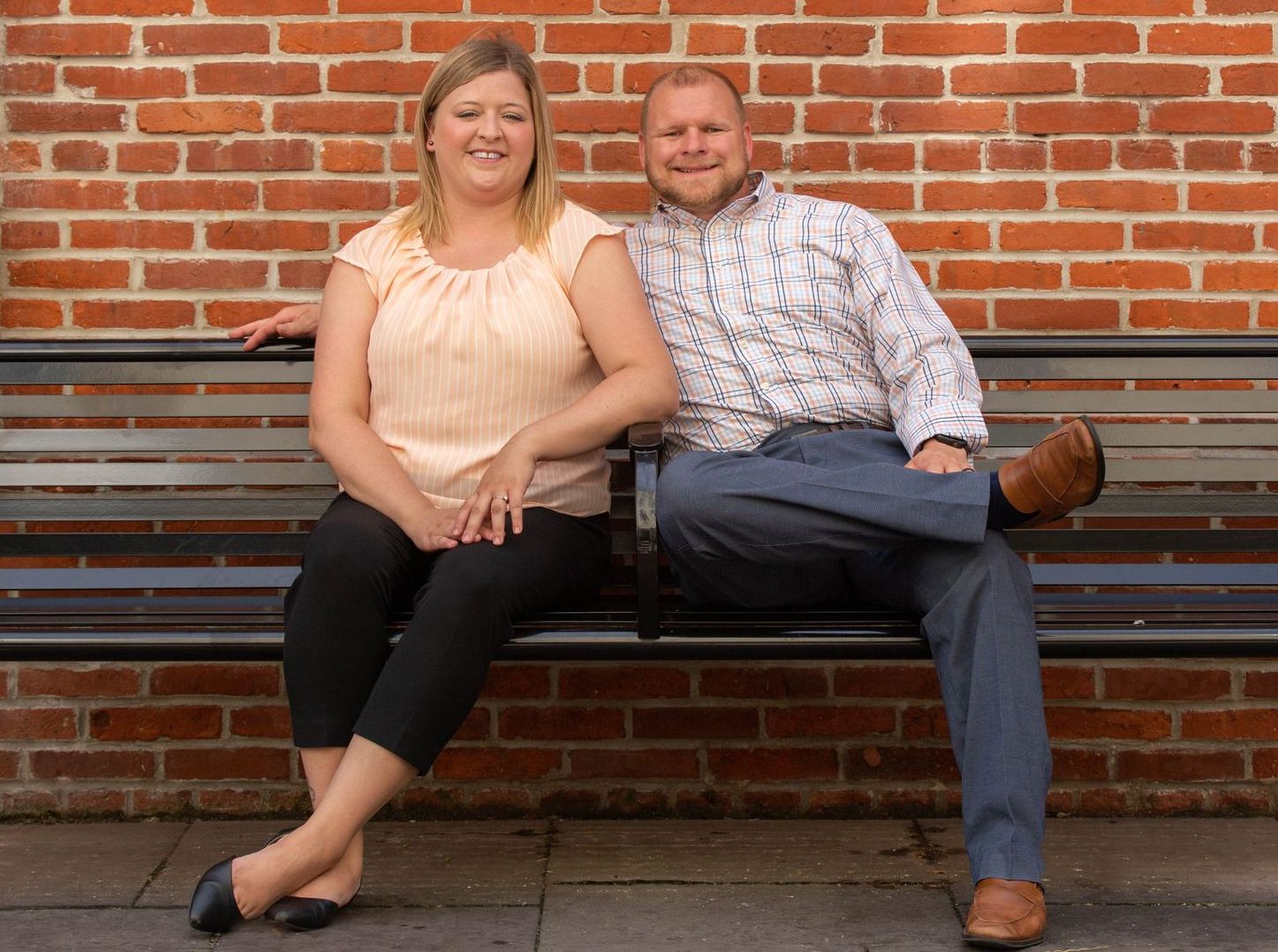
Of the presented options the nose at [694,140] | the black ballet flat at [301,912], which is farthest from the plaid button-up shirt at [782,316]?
the black ballet flat at [301,912]

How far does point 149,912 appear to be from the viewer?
2.71m

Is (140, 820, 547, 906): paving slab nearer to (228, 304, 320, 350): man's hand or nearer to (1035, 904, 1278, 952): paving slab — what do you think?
(1035, 904, 1278, 952): paving slab

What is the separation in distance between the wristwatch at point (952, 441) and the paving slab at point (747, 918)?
864 mm

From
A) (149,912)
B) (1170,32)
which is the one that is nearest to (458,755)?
(149,912)

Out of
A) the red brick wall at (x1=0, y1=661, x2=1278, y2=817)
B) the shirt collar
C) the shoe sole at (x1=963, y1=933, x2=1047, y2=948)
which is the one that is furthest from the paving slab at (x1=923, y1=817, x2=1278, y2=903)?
the shirt collar

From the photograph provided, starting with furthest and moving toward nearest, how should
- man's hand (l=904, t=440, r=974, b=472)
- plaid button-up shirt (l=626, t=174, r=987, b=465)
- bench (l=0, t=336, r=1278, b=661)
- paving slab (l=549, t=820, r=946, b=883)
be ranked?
plaid button-up shirt (l=626, t=174, r=987, b=465)
paving slab (l=549, t=820, r=946, b=883)
man's hand (l=904, t=440, r=974, b=472)
bench (l=0, t=336, r=1278, b=661)

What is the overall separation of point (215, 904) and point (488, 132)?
1.58 metres

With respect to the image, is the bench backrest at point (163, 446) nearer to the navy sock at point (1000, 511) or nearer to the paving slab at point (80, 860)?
the paving slab at point (80, 860)

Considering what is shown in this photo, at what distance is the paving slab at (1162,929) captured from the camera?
2.50 meters

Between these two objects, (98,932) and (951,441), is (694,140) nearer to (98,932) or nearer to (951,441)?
(951,441)

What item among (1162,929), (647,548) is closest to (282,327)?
(647,548)

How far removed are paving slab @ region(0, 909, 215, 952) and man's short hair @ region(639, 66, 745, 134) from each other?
1896 mm

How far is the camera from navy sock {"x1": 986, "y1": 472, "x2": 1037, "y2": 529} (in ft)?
8.19

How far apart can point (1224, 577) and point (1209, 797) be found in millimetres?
795
